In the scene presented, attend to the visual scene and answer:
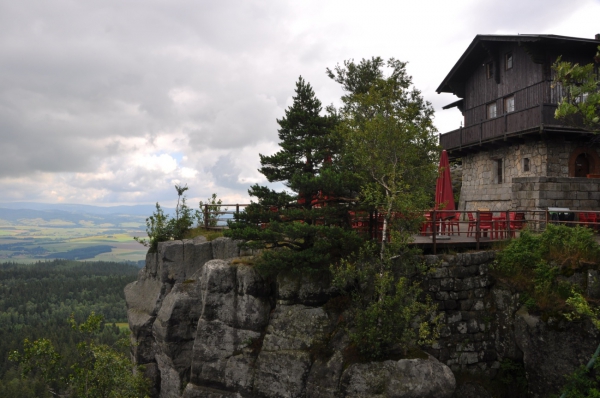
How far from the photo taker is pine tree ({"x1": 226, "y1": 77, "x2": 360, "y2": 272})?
1244 centimetres

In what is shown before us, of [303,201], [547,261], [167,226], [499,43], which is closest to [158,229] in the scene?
[167,226]

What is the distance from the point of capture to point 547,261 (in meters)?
12.2

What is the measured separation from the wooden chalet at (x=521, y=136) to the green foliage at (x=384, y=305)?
29.7ft

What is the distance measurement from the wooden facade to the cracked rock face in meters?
11.9

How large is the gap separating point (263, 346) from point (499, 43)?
1970 cm

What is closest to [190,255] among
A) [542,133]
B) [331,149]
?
[331,149]

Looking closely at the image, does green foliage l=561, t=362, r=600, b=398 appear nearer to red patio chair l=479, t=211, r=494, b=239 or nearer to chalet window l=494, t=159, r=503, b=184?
red patio chair l=479, t=211, r=494, b=239

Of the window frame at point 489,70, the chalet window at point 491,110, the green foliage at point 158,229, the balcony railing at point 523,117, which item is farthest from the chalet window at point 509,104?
the green foliage at point 158,229

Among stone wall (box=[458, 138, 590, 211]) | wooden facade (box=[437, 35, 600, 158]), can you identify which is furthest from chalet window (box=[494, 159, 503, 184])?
wooden facade (box=[437, 35, 600, 158])

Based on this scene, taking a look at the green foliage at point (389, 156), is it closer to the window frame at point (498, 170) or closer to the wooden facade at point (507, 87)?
the wooden facade at point (507, 87)

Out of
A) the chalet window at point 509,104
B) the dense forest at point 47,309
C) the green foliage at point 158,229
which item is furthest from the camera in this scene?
the dense forest at point 47,309

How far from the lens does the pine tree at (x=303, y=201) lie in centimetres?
1244

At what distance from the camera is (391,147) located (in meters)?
12.9

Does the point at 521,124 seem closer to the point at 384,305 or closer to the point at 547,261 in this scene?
the point at 547,261
